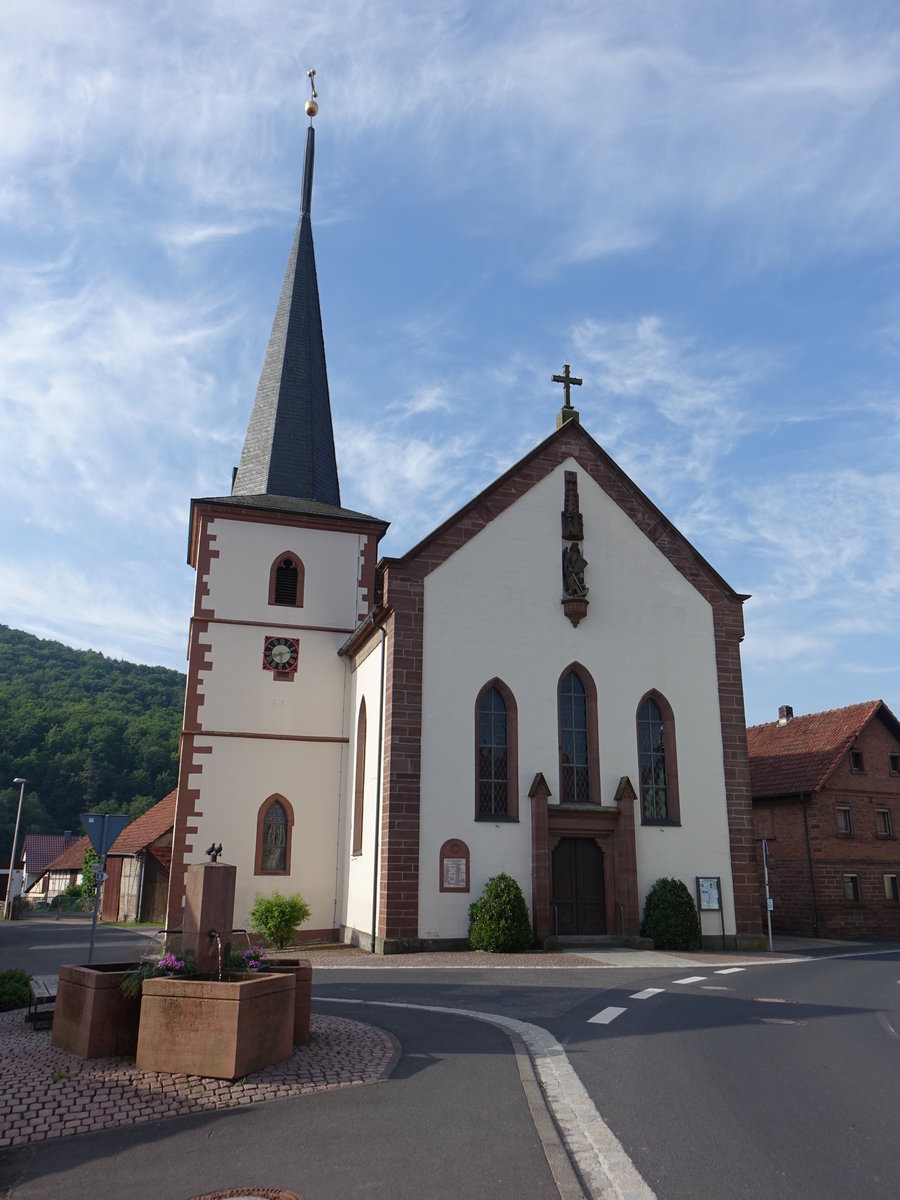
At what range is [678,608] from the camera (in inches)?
853

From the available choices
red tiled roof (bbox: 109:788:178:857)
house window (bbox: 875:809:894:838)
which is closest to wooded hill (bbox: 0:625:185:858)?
red tiled roof (bbox: 109:788:178:857)

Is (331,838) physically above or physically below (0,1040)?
above

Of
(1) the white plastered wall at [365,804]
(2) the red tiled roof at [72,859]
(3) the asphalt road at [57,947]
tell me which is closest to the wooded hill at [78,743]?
(2) the red tiled roof at [72,859]

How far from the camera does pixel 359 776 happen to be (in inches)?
861

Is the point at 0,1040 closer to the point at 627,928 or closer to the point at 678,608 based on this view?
the point at 627,928

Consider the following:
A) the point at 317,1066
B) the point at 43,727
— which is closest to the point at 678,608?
the point at 317,1066

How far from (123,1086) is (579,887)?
13.7 metres

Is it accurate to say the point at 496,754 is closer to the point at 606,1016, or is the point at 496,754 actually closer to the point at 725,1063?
the point at 606,1016

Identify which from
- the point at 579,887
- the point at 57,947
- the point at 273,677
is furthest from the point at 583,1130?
the point at 57,947

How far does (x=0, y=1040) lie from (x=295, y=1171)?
4.63 metres

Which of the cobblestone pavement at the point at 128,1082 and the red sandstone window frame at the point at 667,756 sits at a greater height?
the red sandstone window frame at the point at 667,756

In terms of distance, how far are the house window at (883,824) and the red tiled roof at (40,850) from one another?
5416 centimetres

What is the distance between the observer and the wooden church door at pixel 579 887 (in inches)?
755

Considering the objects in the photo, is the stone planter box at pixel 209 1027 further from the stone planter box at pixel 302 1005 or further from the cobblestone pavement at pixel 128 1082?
the stone planter box at pixel 302 1005
